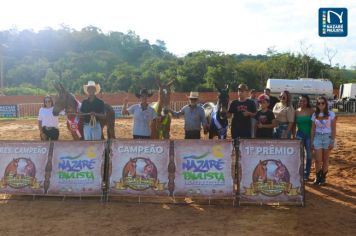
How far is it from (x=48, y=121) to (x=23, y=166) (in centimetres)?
135

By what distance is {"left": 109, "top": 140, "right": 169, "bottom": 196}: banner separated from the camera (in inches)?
282

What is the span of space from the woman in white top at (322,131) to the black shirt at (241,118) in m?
1.19

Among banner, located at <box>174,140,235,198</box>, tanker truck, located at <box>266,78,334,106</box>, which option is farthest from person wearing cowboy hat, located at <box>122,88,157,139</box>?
tanker truck, located at <box>266,78,334,106</box>

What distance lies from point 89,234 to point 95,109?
2.89m

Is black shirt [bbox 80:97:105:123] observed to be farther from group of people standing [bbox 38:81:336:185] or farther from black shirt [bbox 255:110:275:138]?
black shirt [bbox 255:110:275:138]

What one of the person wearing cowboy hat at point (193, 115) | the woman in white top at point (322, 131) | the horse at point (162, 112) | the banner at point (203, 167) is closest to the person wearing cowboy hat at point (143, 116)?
the horse at point (162, 112)

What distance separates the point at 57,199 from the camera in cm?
736

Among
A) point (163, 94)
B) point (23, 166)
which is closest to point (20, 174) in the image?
point (23, 166)

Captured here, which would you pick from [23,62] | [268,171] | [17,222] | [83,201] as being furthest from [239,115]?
[23,62]

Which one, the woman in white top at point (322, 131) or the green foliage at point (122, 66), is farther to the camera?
the green foliage at point (122, 66)

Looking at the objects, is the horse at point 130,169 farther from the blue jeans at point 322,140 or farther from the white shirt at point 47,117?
the blue jeans at point 322,140

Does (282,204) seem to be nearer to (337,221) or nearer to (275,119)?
(337,221)

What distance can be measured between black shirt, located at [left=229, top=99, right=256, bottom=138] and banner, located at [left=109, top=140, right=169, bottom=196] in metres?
1.44

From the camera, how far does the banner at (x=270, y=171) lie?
6910 mm
